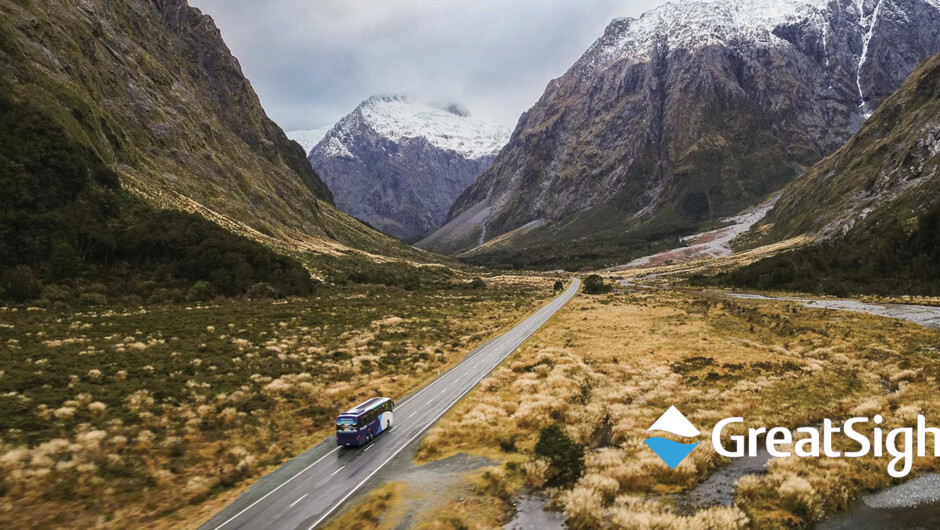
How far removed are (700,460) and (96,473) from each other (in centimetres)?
2790

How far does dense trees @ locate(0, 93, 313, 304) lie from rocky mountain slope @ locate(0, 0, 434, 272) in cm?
722

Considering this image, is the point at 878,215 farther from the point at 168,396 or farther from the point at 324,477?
the point at 168,396

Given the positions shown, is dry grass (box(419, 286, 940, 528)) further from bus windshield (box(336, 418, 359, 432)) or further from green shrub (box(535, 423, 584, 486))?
bus windshield (box(336, 418, 359, 432))

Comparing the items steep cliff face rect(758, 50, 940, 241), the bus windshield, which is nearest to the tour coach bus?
the bus windshield

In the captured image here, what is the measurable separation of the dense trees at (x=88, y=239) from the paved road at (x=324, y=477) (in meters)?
47.6

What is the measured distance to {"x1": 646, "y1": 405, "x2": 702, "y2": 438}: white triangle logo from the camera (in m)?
24.4

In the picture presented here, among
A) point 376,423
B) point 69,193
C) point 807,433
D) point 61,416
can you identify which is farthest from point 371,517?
point 69,193

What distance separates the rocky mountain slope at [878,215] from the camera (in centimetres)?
7719

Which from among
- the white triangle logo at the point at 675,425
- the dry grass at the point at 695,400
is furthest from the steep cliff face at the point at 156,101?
the white triangle logo at the point at 675,425

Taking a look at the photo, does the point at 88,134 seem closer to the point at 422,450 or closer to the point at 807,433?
the point at 422,450

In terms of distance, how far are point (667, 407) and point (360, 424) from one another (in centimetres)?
1910

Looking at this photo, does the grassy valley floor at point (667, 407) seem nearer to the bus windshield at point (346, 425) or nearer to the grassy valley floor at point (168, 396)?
the bus windshield at point (346, 425)

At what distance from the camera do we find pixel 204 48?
19125cm

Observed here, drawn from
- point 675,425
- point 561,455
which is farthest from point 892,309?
point 561,455
